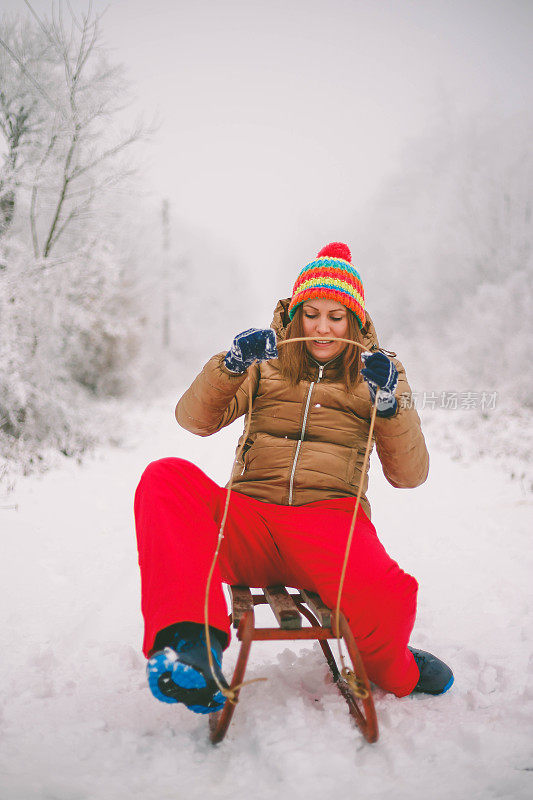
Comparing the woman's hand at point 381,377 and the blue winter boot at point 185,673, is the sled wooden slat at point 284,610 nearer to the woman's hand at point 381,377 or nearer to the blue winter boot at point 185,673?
the blue winter boot at point 185,673

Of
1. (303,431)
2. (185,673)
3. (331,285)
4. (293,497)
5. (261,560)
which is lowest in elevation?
(185,673)

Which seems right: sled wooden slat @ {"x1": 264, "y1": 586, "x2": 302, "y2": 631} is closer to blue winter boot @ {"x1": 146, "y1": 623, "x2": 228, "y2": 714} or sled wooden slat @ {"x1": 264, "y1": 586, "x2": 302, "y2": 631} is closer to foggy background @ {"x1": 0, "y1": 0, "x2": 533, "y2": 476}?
blue winter boot @ {"x1": 146, "y1": 623, "x2": 228, "y2": 714}

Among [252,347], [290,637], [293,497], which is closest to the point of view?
[290,637]

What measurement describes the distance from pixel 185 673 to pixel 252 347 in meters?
1.10

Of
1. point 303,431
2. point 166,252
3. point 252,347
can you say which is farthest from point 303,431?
point 166,252

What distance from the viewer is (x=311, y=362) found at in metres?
2.21

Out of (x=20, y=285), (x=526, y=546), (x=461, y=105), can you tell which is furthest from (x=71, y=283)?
(x=461, y=105)

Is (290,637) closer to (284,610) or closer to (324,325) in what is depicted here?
(284,610)

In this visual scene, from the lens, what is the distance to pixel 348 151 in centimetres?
1955

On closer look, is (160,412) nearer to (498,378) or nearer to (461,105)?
(498,378)

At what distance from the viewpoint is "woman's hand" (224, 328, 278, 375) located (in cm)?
178

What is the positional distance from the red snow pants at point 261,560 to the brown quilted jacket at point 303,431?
113mm

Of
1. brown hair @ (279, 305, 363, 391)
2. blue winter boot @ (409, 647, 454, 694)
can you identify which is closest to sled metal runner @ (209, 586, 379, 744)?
blue winter boot @ (409, 647, 454, 694)

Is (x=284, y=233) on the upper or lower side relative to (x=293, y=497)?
upper
